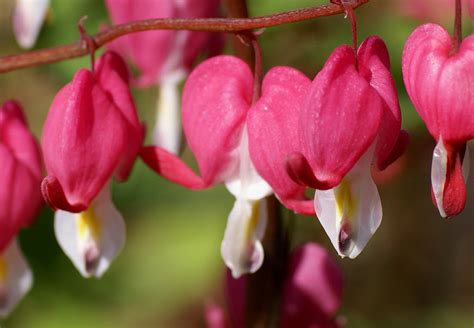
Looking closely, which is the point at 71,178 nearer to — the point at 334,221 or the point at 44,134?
the point at 44,134

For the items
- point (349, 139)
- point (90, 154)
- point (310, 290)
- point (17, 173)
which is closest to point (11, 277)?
point (17, 173)

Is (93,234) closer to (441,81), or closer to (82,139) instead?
(82,139)

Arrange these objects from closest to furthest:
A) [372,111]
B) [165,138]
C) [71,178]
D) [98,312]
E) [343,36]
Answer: [372,111] < [71,178] < [165,138] < [343,36] < [98,312]

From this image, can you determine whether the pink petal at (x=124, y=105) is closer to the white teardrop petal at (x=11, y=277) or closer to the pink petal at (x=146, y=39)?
the white teardrop petal at (x=11, y=277)

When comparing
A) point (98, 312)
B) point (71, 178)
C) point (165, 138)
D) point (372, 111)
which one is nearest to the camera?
point (372, 111)

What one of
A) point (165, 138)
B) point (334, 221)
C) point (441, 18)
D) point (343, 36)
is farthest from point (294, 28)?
point (334, 221)

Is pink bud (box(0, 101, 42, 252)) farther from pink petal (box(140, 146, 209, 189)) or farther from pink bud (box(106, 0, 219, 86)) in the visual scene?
pink bud (box(106, 0, 219, 86))
